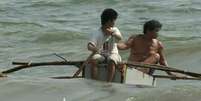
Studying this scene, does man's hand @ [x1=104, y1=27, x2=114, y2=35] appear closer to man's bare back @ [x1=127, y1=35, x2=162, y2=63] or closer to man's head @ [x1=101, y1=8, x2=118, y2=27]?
man's head @ [x1=101, y1=8, x2=118, y2=27]

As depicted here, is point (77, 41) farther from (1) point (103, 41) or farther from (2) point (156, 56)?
(1) point (103, 41)

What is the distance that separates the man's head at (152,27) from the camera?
30.1ft

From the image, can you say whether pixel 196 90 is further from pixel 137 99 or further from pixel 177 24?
pixel 177 24

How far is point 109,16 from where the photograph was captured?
8.38m

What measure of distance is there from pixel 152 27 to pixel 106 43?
996 mm

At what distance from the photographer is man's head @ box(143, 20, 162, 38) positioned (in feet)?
30.1

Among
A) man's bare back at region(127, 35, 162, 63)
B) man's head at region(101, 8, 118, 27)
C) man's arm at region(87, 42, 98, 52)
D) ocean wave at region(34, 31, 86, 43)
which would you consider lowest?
ocean wave at region(34, 31, 86, 43)

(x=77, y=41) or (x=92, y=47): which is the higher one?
(x=92, y=47)

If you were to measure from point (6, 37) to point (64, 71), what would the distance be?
208 inches

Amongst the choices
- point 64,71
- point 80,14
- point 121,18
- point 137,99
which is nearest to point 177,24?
point 121,18

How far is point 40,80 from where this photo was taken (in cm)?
975

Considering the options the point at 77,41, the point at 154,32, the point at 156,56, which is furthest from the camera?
the point at 77,41

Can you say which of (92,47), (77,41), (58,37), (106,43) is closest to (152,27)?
(106,43)

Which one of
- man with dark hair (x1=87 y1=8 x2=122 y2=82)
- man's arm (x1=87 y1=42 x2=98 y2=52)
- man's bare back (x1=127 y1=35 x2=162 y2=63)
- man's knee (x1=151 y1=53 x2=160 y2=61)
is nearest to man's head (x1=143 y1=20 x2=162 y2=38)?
man's bare back (x1=127 y1=35 x2=162 y2=63)
